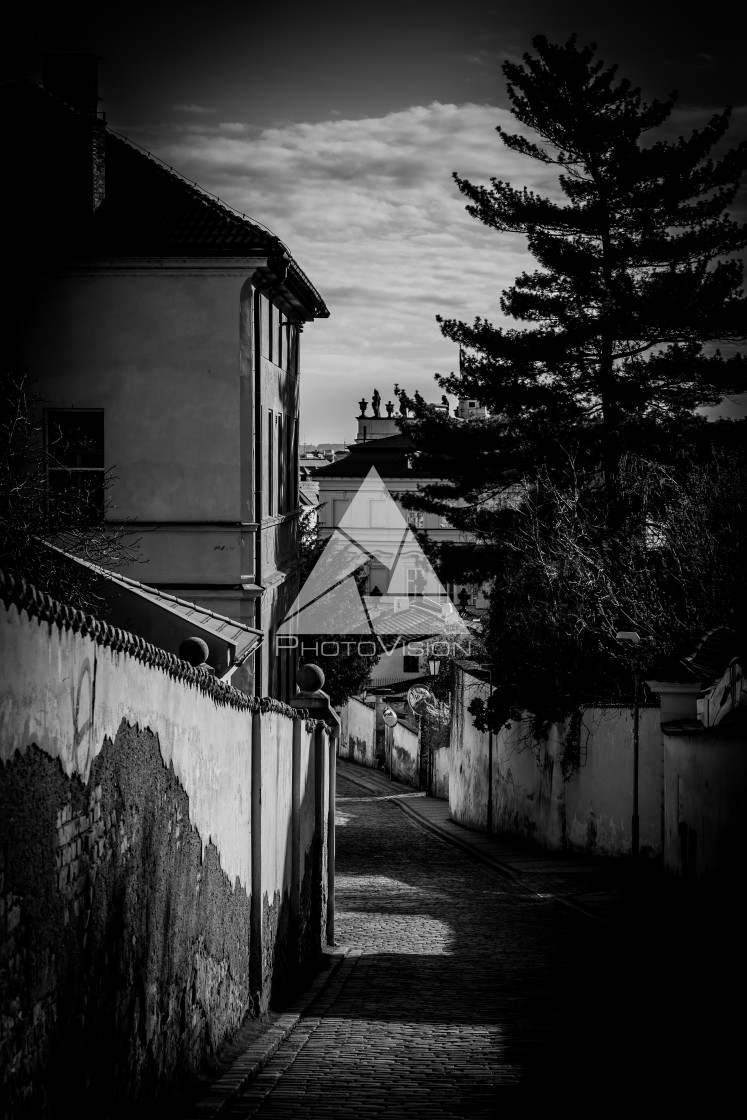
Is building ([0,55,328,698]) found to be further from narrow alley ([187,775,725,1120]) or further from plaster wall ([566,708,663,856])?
plaster wall ([566,708,663,856])

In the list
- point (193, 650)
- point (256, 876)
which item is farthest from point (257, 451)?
point (256, 876)

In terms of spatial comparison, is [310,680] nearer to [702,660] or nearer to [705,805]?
[705,805]

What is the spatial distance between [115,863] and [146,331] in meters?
16.8

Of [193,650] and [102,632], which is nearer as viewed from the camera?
[102,632]

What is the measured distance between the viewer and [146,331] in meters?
21.6

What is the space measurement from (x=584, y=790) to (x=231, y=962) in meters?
16.8

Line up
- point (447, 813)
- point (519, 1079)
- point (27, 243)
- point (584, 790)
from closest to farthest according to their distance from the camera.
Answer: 1. point (519, 1079)
2. point (27, 243)
3. point (584, 790)
4. point (447, 813)

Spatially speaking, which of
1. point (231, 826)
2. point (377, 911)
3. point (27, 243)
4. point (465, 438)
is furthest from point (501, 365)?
point (231, 826)

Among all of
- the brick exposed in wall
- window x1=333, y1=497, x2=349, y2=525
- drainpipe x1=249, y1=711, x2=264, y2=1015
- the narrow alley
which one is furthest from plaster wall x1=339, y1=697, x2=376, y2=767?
the brick exposed in wall

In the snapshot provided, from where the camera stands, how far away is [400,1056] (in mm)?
8680

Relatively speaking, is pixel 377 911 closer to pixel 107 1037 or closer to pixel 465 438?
pixel 107 1037

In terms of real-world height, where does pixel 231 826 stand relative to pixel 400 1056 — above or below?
above

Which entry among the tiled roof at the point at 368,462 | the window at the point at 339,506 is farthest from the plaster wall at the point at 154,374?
the window at the point at 339,506

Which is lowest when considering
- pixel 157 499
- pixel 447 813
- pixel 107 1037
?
pixel 447 813
